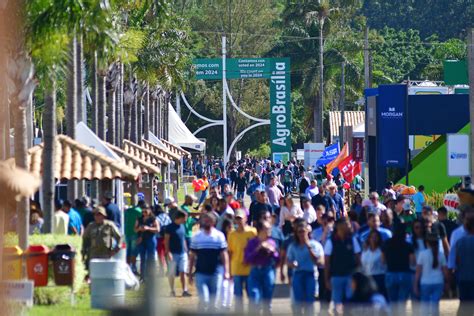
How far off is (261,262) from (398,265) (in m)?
1.76

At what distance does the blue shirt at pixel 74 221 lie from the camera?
2189 cm

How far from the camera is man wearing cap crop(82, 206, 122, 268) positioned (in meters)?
18.7

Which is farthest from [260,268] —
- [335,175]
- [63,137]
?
[335,175]

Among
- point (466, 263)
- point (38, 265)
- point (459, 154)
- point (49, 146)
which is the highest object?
point (49, 146)

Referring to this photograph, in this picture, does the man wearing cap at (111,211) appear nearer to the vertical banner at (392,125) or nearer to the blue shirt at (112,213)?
the blue shirt at (112,213)

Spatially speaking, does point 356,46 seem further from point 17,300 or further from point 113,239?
point 17,300

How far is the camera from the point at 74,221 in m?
22.0

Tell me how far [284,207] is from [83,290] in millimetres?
4478

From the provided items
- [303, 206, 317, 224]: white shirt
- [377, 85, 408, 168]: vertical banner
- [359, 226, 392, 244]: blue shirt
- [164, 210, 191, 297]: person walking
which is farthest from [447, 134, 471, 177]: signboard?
[377, 85, 408, 168]: vertical banner

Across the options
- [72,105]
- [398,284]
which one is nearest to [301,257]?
[398,284]

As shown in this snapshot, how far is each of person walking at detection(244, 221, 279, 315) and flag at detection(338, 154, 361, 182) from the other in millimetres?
27106

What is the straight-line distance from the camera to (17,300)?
1320cm

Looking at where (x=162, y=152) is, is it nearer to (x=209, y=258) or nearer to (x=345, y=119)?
(x=345, y=119)

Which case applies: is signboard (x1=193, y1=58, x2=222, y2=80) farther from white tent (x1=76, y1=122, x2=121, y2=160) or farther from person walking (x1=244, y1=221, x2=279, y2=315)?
person walking (x1=244, y1=221, x2=279, y2=315)
